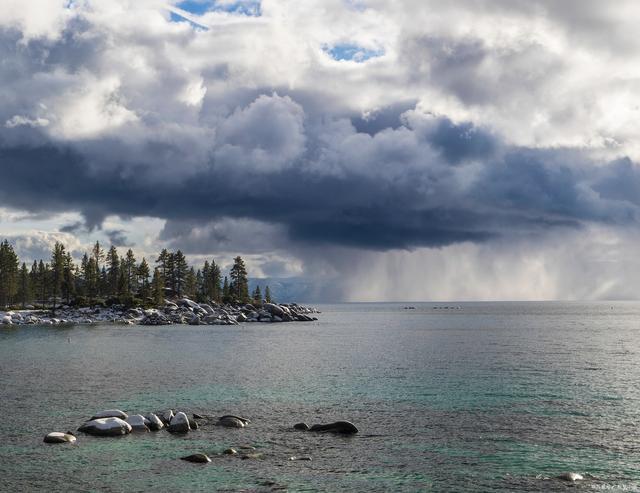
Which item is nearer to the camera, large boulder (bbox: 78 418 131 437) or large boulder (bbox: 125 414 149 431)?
large boulder (bbox: 78 418 131 437)

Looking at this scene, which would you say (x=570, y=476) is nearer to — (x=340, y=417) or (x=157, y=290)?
(x=340, y=417)

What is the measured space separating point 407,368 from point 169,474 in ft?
138

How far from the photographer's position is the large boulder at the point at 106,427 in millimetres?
33938

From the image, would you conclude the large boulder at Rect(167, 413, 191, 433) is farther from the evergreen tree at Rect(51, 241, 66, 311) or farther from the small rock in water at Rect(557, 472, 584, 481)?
the evergreen tree at Rect(51, 241, 66, 311)

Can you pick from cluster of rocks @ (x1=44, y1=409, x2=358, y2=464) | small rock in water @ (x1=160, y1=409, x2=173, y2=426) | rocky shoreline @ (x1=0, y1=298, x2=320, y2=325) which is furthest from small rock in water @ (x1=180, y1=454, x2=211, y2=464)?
rocky shoreline @ (x1=0, y1=298, x2=320, y2=325)

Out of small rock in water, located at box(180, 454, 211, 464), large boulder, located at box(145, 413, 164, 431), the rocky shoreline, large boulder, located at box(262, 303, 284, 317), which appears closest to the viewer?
small rock in water, located at box(180, 454, 211, 464)

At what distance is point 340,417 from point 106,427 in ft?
49.9

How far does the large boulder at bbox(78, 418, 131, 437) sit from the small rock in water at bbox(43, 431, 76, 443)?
4.79ft

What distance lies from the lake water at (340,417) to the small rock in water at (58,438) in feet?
2.16

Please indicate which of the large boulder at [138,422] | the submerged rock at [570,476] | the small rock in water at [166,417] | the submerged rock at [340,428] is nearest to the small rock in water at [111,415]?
the large boulder at [138,422]

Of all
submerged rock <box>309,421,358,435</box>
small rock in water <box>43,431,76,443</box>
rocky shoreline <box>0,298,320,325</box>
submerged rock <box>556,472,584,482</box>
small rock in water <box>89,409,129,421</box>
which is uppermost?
submerged rock <box>556,472,584,482</box>

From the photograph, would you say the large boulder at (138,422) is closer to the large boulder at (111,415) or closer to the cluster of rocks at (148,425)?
the cluster of rocks at (148,425)

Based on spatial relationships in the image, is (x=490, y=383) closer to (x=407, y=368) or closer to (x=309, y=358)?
(x=407, y=368)

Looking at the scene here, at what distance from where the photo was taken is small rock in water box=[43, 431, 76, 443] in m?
32.2
